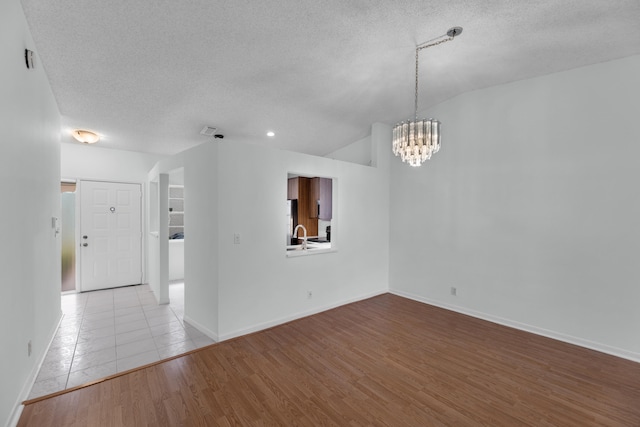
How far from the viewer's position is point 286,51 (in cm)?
290

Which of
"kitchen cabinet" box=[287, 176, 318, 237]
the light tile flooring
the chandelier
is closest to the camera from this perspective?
the light tile flooring

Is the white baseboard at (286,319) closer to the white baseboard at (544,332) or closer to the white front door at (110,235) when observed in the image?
the white baseboard at (544,332)

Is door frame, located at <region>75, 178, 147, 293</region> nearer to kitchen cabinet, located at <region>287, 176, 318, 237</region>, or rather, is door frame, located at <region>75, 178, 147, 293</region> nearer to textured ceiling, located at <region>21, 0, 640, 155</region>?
textured ceiling, located at <region>21, 0, 640, 155</region>

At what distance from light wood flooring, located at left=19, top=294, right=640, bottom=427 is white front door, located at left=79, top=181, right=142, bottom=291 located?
3.67 metres

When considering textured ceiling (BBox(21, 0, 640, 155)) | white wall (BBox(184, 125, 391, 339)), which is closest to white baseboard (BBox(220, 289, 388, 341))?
white wall (BBox(184, 125, 391, 339))

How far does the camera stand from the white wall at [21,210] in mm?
1788

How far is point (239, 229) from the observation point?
331 centimetres

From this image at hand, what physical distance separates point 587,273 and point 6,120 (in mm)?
5449

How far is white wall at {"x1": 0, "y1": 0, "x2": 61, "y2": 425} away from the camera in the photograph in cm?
179

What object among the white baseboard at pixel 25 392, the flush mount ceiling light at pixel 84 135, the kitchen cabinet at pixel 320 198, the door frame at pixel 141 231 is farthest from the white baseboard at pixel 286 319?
the flush mount ceiling light at pixel 84 135

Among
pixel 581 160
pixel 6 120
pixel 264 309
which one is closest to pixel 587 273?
pixel 581 160

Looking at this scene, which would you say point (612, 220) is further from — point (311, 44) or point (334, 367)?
point (311, 44)

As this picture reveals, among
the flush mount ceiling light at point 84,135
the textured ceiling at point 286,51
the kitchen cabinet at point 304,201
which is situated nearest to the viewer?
the textured ceiling at point 286,51

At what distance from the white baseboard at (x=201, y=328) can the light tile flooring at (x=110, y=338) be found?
0.17 feet
